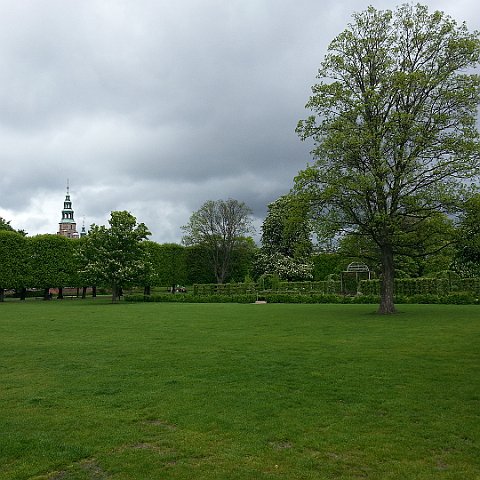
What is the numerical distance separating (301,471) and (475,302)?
29857 millimetres

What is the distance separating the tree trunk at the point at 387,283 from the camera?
23717 millimetres

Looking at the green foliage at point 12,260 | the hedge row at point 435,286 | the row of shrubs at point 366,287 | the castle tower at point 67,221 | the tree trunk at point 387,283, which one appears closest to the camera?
the tree trunk at point 387,283

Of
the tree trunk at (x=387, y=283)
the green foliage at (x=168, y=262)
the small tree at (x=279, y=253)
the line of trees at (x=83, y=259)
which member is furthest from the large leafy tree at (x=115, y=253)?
the tree trunk at (x=387, y=283)

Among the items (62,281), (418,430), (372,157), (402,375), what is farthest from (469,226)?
(62,281)

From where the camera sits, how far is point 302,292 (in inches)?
1673

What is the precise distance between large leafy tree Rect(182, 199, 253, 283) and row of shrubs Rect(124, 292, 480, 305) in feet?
71.3

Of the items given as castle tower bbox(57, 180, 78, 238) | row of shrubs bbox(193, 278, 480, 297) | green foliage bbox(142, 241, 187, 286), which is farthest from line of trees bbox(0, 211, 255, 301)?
castle tower bbox(57, 180, 78, 238)

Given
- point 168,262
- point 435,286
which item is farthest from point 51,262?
point 435,286

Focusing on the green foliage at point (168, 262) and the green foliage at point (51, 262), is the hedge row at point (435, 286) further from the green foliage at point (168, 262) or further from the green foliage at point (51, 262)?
the green foliage at point (51, 262)

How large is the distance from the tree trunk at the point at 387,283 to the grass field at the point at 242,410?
1037 centimetres

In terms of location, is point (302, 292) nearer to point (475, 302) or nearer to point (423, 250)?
point (475, 302)

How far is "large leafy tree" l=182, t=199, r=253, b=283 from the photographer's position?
6550 cm

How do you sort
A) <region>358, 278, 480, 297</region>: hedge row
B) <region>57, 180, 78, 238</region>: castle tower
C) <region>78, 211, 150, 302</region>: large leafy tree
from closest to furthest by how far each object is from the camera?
1. <region>358, 278, 480, 297</region>: hedge row
2. <region>78, 211, 150, 302</region>: large leafy tree
3. <region>57, 180, 78, 238</region>: castle tower

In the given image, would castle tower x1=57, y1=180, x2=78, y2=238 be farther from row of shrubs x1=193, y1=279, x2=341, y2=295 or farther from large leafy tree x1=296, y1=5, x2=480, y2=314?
large leafy tree x1=296, y1=5, x2=480, y2=314
